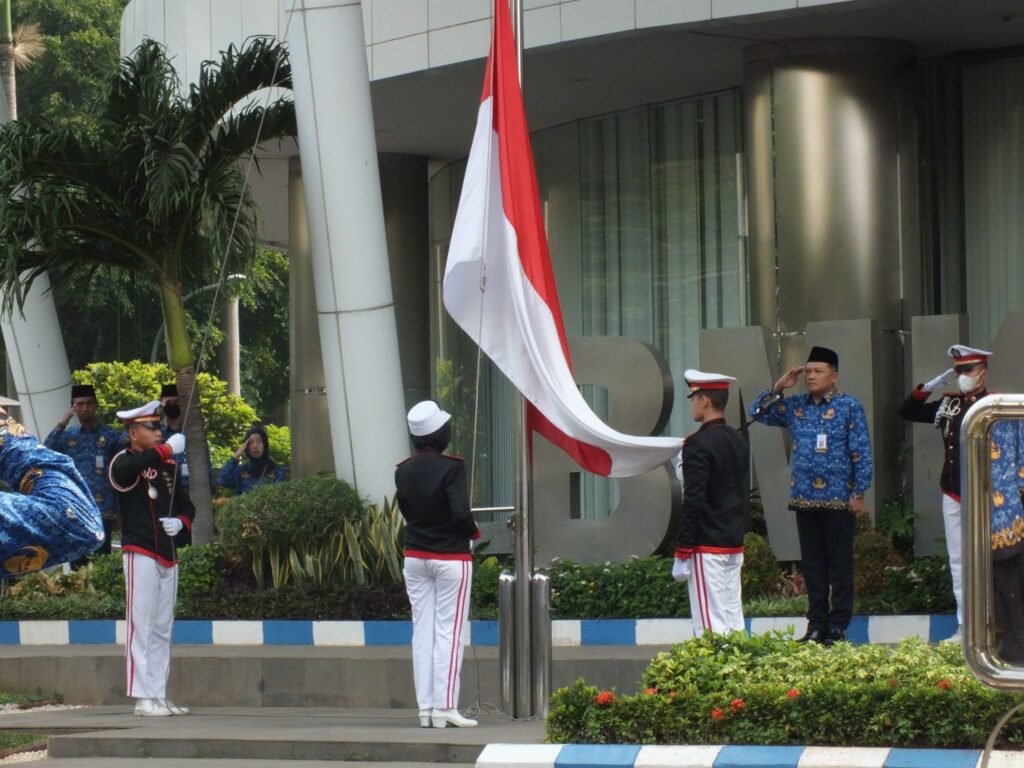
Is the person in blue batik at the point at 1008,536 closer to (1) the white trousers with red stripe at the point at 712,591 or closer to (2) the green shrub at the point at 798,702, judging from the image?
(2) the green shrub at the point at 798,702

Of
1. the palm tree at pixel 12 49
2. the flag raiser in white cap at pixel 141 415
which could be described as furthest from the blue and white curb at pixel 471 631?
the palm tree at pixel 12 49

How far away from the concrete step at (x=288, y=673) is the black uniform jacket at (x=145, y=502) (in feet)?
3.38

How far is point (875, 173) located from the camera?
14758mm

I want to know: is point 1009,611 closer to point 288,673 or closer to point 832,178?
point 288,673

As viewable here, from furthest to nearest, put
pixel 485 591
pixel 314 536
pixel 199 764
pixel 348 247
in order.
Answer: pixel 348 247 → pixel 314 536 → pixel 485 591 → pixel 199 764

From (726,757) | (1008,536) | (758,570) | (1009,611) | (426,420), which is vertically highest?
(1008,536)

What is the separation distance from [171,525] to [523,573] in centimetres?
252

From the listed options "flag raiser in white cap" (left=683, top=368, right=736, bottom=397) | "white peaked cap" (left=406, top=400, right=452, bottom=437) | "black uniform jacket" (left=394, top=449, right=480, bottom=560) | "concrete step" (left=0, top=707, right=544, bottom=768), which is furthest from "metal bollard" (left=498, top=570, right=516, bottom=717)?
"flag raiser in white cap" (left=683, top=368, right=736, bottom=397)

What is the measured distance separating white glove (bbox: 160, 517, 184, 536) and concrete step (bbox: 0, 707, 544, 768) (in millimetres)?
1140

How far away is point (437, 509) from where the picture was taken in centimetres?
994

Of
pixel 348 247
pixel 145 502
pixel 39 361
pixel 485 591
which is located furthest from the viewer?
pixel 39 361

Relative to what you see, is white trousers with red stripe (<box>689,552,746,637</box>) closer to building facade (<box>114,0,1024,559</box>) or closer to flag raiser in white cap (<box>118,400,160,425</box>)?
building facade (<box>114,0,1024,559</box>)

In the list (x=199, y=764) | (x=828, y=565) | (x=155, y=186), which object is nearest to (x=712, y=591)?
(x=828, y=565)

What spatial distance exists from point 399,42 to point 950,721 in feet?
35.2
